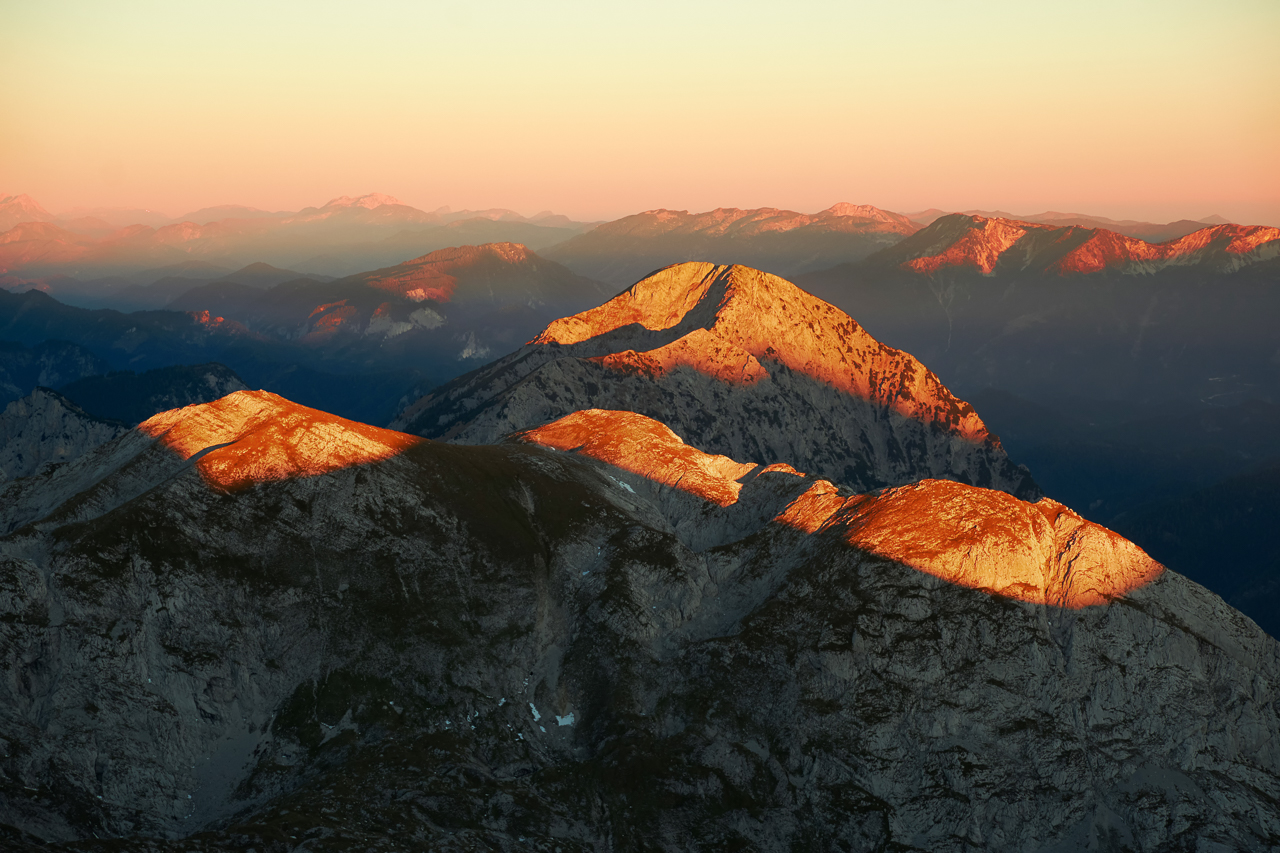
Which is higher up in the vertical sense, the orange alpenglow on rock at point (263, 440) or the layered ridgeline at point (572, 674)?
the orange alpenglow on rock at point (263, 440)

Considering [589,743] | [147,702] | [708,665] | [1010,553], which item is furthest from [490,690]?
[1010,553]

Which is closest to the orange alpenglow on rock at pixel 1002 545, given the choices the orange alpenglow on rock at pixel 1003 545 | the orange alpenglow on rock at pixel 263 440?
the orange alpenglow on rock at pixel 1003 545

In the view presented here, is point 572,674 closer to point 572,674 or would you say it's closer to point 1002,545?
point 572,674

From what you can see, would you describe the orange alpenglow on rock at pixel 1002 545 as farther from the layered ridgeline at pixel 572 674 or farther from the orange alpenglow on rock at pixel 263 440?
the orange alpenglow on rock at pixel 263 440

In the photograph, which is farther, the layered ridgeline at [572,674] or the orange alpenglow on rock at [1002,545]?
the orange alpenglow on rock at [1002,545]

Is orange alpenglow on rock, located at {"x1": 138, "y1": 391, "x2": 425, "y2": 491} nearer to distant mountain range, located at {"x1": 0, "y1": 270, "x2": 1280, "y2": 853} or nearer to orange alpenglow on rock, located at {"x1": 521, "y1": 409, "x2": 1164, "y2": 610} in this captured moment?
distant mountain range, located at {"x1": 0, "y1": 270, "x2": 1280, "y2": 853}

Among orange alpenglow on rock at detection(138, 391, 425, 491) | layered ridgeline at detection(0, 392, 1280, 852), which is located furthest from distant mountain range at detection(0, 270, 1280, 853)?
orange alpenglow on rock at detection(138, 391, 425, 491)
